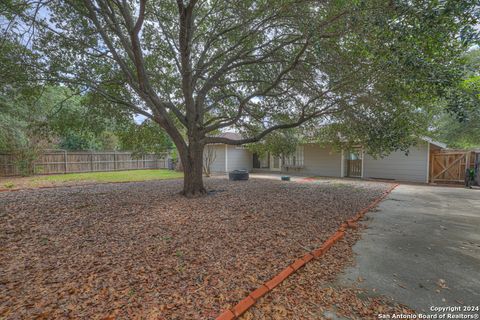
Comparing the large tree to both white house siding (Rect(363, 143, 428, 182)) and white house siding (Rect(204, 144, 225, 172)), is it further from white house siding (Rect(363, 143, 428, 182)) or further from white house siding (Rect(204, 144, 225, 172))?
white house siding (Rect(204, 144, 225, 172))

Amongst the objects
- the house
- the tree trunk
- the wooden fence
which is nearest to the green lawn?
the wooden fence

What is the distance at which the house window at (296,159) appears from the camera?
16406mm

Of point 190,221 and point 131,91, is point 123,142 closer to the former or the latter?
point 131,91

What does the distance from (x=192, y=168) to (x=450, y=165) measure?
13047 millimetres

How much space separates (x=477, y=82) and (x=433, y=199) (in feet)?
17.5

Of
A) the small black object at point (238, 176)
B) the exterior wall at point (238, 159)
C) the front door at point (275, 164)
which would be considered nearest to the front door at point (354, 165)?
the front door at point (275, 164)

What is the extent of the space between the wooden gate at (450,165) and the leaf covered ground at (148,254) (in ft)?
30.4

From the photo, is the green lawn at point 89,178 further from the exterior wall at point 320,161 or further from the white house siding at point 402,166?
the white house siding at point 402,166

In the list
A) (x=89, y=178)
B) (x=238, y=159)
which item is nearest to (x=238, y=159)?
(x=238, y=159)

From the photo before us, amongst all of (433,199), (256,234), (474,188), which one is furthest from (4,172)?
(474,188)

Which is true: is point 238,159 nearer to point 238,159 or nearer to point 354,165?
point 238,159

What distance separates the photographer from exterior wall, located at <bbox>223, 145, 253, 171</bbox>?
58.4ft

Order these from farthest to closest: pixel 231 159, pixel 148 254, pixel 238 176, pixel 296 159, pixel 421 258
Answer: pixel 231 159 → pixel 296 159 → pixel 238 176 → pixel 421 258 → pixel 148 254

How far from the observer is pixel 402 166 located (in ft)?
41.7
